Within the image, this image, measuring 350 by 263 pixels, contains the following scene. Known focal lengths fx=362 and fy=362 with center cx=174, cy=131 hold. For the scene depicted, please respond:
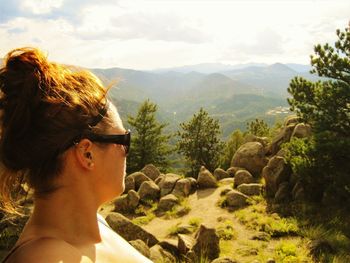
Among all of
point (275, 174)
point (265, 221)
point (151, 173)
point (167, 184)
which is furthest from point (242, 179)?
point (151, 173)

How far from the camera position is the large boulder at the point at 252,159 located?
75.6 feet

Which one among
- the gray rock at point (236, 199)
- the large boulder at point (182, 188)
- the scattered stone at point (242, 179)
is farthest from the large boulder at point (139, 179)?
the gray rock at point (236, 199)

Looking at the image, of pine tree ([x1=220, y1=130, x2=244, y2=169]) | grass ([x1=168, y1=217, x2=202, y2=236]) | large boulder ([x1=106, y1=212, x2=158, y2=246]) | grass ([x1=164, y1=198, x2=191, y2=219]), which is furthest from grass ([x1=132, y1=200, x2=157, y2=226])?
pine tree ([x1=220, y1=130, x2=244, y2=169])

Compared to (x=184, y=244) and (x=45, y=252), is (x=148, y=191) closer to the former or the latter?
(x=184, y=244)

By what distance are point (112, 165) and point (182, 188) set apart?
18951 millimetres

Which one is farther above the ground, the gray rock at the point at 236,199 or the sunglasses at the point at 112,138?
the sunglasses at the point at 112,138

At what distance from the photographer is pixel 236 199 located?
17.9 m

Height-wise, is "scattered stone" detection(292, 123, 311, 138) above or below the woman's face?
below

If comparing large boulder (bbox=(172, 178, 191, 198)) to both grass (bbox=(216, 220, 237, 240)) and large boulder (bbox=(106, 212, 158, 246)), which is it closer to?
grass (bbox=(216, 220, 237, 240))

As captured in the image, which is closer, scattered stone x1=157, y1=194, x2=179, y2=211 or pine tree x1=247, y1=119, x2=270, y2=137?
scattered stone x1=157, y1=194, x2=179, y2=211

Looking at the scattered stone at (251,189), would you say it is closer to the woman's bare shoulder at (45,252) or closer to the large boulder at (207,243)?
the large boulder at (207,243)

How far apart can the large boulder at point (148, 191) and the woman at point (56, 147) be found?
18.1 meters

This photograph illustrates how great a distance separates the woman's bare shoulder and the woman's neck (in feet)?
0.30

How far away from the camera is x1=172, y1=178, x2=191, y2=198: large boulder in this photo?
20.5m
